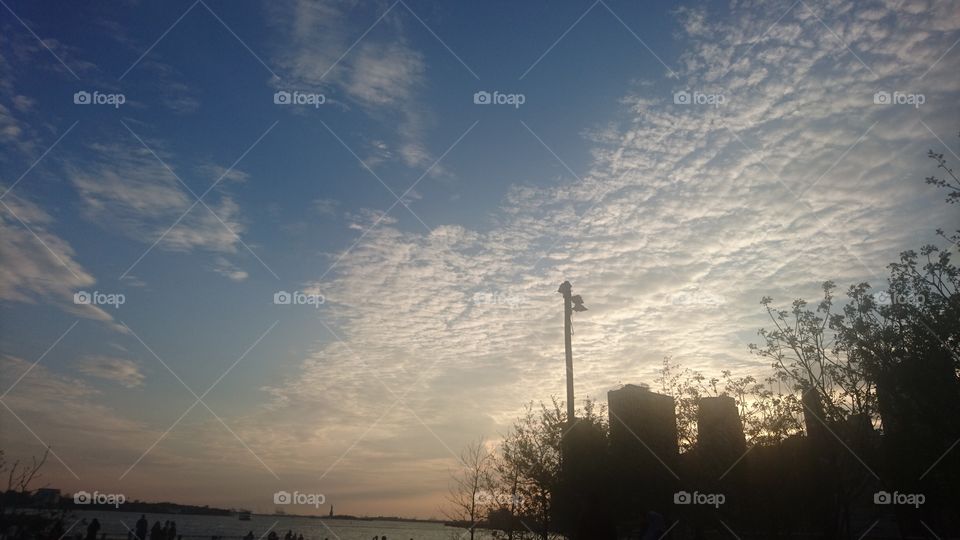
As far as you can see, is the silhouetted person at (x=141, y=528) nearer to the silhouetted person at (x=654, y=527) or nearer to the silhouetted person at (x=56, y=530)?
the silhouetted person at (x=56, y=530)

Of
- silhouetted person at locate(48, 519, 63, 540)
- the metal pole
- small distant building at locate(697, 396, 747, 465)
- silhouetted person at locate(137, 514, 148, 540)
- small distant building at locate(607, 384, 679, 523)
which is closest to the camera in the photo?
silhouetted person at locate(48, 519, 63, 540)

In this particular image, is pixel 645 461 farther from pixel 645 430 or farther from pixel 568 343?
pixel 568 343

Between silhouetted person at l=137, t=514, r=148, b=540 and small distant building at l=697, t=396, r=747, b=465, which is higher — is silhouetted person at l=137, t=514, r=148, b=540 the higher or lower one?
the lower one

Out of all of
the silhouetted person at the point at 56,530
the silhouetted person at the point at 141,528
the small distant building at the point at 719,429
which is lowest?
the silhouetted person at the point at 141,528

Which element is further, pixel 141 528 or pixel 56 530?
pixel 141 528

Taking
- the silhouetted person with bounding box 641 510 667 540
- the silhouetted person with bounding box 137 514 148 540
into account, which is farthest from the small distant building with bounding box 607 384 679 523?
the silhouetted person with bounding box 137 514 148 540

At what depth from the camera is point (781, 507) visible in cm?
2655

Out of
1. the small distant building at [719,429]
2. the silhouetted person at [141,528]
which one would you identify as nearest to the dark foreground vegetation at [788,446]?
the small distant building at [719,429]

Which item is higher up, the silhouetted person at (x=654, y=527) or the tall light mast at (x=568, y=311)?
the tall light mast at (x=568, y=311)

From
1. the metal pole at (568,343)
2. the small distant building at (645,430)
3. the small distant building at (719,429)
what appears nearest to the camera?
the metal pole at (568,343)

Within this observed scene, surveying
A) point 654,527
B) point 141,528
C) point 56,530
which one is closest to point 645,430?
point 654,527

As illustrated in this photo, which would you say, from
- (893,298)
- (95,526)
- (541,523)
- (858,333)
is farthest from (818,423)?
(95,526)

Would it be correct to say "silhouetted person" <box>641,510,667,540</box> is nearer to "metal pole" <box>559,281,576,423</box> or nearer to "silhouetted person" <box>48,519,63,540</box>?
"metal pole" <box>559,281,576,423</box>

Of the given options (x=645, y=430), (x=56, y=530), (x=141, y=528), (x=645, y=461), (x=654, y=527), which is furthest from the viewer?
(x=645, y=430)
